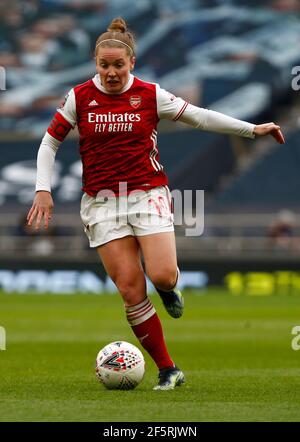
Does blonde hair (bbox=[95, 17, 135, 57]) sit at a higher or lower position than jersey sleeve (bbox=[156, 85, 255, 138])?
higher

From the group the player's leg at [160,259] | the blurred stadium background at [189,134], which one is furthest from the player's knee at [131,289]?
the blurred stadium background at [189,134]

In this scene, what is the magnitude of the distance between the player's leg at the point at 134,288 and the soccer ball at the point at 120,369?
0.17m

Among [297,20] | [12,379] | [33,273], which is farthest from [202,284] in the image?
[12,379]

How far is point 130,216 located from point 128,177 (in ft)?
0.88

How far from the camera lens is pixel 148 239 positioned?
8.03m

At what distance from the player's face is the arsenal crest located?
0.43 ft

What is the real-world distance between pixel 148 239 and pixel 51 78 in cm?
3186

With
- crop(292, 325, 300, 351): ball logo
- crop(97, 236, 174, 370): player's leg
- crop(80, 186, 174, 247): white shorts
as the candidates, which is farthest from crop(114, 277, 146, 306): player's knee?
crop(292, 325, 300, 351): ball logo

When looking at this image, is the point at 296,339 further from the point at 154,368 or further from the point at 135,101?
the point at 135,101

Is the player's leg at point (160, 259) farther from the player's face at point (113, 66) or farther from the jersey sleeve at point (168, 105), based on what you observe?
the player's face at point (113, 66)

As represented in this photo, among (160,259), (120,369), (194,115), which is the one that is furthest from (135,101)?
(120,369)

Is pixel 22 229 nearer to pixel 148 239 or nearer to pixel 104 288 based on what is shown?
pixel 104 288

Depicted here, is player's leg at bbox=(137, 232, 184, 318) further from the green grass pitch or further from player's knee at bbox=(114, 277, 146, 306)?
the green grass pitch

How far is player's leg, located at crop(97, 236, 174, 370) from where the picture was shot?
805 centimetres
